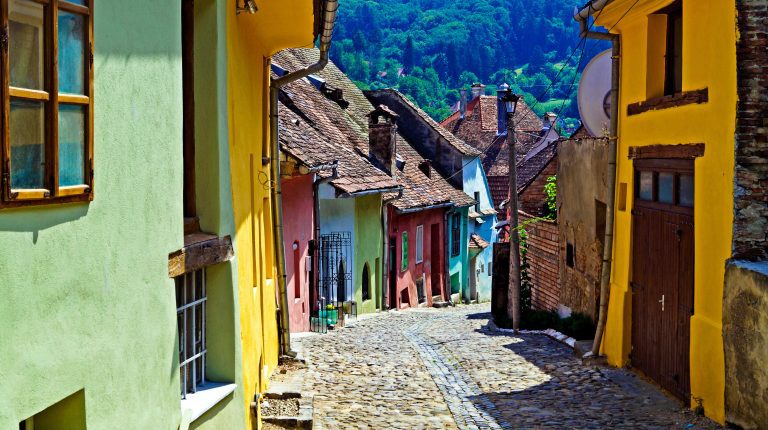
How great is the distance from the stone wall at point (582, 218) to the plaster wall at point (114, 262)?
9.22m

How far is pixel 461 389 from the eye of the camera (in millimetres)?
12414

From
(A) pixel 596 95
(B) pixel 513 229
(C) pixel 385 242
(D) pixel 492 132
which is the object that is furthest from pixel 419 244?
(D) pixel 492 132

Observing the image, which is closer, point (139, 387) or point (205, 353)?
point (139, 387)

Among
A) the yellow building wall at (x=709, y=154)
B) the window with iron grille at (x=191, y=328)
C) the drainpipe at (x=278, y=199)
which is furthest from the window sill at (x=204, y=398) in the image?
the drainpipe at (x=278, y=199)

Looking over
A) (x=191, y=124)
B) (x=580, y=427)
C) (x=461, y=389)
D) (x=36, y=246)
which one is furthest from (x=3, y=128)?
(x=461, y=389)

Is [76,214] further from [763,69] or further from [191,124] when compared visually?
[763,69]

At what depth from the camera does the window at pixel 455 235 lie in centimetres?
3984

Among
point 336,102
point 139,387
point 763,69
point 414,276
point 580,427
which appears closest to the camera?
point 139,387

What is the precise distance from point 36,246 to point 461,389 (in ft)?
28.2

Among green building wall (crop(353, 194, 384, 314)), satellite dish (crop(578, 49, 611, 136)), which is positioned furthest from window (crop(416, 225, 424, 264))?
satellite dish (crop(578, 49, 611, 136))

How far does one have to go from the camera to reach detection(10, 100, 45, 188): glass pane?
4.41m

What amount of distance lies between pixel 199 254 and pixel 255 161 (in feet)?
14.3

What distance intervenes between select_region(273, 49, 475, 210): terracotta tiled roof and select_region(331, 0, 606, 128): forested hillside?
69532 mm

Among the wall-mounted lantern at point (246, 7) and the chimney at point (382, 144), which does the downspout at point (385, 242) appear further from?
the wall-mounted lantern at point (246, 7)
